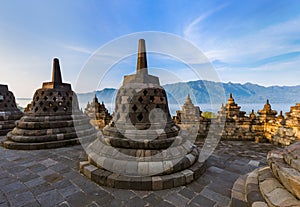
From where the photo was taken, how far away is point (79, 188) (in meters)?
3.37

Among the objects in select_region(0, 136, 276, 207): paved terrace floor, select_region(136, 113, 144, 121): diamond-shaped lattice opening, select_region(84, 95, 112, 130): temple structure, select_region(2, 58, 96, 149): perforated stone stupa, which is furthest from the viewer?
select_region(84, 95, 112, 130): temple structure

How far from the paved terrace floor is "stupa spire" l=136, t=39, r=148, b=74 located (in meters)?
3.47

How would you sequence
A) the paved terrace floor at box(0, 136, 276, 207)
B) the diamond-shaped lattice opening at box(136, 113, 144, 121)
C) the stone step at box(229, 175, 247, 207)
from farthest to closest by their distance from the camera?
the diamond-shaped lattice opening at box(136, 113, 144, 121), the paved terrace floor at box(0, 136, 276, 207), the stone step at box(229, 175, 247, 207)

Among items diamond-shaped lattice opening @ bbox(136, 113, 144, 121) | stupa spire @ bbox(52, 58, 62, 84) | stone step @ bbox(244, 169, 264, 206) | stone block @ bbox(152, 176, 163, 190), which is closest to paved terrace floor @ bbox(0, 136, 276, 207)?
stone block @ bbox(152, 176, 163, 190)

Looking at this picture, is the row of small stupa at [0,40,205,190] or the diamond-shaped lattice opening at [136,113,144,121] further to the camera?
the diamond-shaped lattice opening at [136,113,144,121]

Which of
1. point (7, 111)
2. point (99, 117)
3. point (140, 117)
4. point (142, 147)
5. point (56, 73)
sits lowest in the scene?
point (142, 147)

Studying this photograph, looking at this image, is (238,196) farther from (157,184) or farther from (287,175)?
(157,184)

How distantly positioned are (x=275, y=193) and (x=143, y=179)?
93.9 inches

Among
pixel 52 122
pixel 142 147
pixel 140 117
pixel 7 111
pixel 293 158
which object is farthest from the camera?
pixel 7 111

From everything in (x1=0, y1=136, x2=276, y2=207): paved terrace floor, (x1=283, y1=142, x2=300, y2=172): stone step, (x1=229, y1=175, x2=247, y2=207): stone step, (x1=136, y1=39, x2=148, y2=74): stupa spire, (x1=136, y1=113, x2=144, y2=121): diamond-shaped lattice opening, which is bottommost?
(x1=0, y1=136, x2=276, y2=207): paved terrace floor

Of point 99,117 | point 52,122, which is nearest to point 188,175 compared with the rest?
point 52,122

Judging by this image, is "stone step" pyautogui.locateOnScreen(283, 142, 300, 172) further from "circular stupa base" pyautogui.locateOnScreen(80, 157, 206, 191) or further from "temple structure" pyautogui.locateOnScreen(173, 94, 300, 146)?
"temple structure" pyautogui.locateOnScreen(173, 94, 300, 146)

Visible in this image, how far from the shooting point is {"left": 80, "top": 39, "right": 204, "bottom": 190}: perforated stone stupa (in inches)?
138

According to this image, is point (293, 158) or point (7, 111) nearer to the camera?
point (293, 158)
